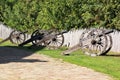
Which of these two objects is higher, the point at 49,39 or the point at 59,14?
the point at 59,14

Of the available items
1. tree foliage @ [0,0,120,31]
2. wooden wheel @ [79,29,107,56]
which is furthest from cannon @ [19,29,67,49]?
wooden wheel @ [79,29,107,56]

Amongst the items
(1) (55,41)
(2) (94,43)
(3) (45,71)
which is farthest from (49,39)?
(3) (45,71)

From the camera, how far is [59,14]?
2875cm

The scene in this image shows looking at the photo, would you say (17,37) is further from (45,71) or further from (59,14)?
(45,71)

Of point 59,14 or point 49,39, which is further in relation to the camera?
point 59,14

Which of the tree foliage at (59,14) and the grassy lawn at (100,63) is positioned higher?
the tree foliage at (59,14)

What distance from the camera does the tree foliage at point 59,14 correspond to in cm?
2414

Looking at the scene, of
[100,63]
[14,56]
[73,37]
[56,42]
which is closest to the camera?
[100,63]

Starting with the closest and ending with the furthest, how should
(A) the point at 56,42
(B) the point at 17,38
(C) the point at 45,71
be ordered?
(C) the point at 45,71 < (A) the point at 56,42 < (B) the point at 17,38

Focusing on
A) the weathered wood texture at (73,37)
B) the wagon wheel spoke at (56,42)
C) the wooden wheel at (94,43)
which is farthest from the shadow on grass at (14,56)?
the weathered wood texture at (73,37)

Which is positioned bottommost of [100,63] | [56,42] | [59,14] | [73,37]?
[100,63]

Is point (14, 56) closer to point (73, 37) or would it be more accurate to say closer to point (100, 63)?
point (100, 63)

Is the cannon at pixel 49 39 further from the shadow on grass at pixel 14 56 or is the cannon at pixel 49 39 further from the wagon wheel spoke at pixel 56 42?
the shadow on grass at pixel 14 56

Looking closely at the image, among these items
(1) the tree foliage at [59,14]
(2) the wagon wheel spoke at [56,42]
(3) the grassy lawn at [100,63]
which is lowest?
(3) the grassy lawn at [100,63]
